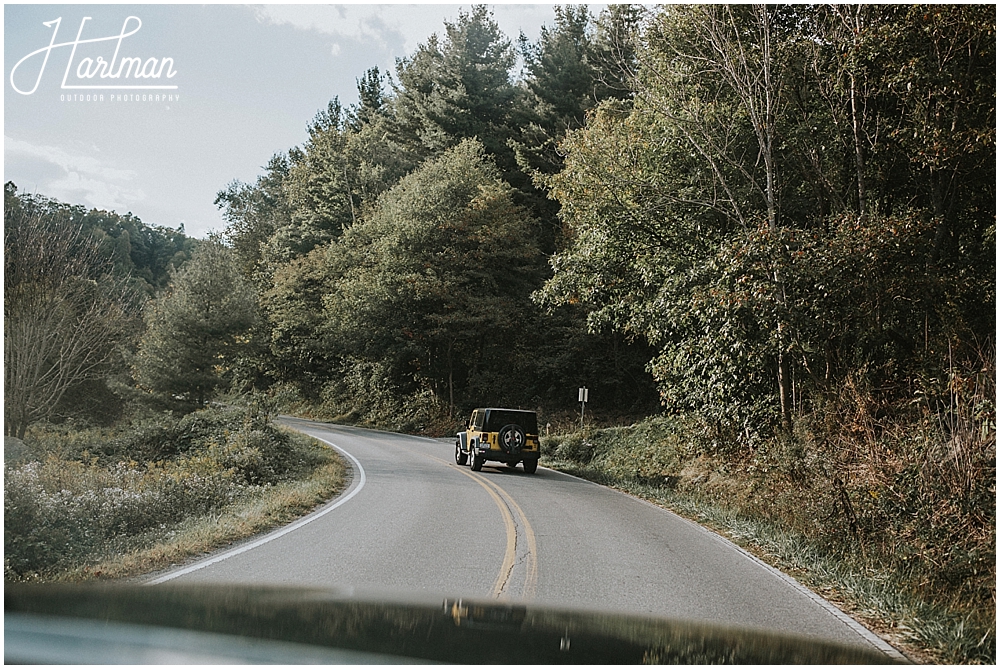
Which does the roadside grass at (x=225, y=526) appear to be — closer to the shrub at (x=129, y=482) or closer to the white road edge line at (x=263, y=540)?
the white road edge line at (x=263, y=540)

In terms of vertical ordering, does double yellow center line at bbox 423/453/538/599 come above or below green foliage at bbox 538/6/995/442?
below

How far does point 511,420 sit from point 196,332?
15587mm

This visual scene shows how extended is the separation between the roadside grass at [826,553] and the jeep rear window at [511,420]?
250 cm

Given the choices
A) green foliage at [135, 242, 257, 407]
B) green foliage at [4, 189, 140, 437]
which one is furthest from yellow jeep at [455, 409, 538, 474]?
green foliage at [135, 242, 257, 407]

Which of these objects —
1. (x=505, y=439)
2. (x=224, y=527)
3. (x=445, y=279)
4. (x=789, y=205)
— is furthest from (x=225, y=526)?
(x=445, y=279)

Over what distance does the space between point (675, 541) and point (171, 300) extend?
25400 millimetres

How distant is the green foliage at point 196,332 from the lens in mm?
29594

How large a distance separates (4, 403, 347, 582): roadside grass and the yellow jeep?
Answer: 3704 millimetres

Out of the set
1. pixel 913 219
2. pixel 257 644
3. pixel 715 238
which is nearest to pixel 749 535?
pixel 913 219

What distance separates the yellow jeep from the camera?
21.0 metres

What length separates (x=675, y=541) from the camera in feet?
36.6

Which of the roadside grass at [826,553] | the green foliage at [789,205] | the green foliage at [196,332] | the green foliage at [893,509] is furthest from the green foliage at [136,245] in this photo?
the green foliage at [893,509]

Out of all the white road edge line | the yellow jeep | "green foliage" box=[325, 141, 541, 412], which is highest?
"green foliage" box=[325, 141, 541, 412]

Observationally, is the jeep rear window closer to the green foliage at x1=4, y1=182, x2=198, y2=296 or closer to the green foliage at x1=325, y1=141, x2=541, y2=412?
the green foliage at x1=4, y1=182, x2=198, y2=296
